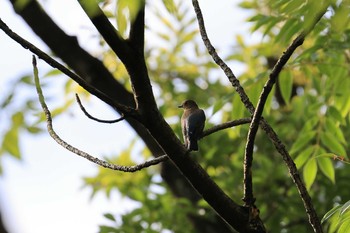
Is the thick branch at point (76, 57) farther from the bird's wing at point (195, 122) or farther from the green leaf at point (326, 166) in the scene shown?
the green leaf at point (326, 166)

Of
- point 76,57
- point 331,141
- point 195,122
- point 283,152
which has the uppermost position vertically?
point 76,57

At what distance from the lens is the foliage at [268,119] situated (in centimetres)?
449

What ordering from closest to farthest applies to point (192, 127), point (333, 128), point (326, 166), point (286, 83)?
point (192, 127)
point (326, 166)
point (333, 128)
point (286, 83)

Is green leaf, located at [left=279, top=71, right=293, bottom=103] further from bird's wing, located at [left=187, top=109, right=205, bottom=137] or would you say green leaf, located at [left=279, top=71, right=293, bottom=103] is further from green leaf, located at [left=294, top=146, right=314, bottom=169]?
bird's wing, located at [left=187, top=109, right=205, bottom=137]

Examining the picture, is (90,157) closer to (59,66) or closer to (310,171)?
(59,66)

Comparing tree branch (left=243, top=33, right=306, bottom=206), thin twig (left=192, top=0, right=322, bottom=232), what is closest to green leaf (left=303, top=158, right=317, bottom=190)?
thin twig (left=192, top=0, right=322, bottom=232)

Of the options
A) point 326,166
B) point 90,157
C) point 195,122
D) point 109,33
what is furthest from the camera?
point 326,166

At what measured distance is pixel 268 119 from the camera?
20.5 ft

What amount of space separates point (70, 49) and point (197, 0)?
3010 millimetres

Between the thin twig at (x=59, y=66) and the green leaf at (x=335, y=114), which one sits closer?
the thin twig at (x=59, y=66)

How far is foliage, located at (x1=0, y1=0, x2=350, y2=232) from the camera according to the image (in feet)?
14.7

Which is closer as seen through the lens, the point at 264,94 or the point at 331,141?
the point at 264,94

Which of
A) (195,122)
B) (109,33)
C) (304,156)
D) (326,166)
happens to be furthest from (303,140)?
(109,33)

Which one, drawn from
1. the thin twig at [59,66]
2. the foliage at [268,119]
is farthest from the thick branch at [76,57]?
the thin twig at [59,66]
